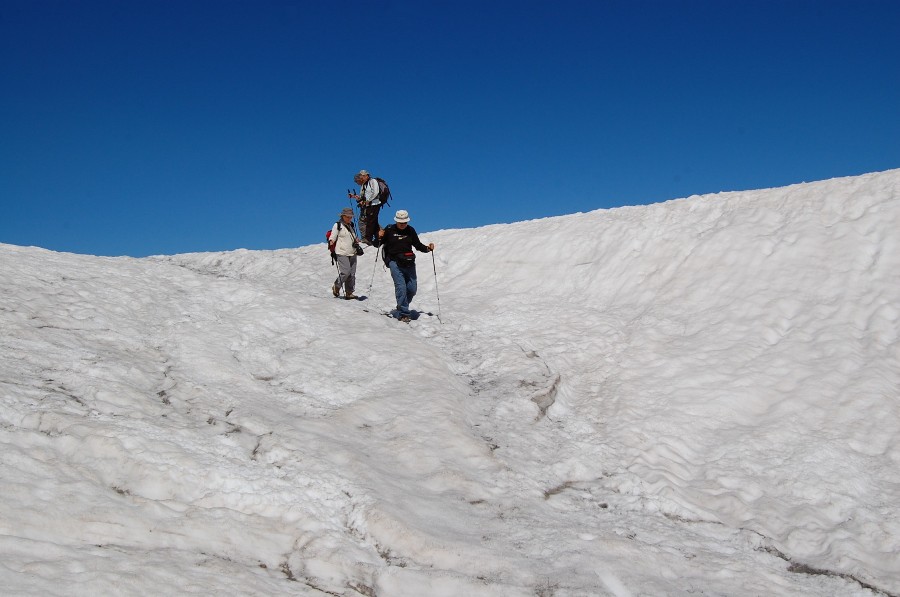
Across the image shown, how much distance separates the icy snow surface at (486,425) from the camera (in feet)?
18.6

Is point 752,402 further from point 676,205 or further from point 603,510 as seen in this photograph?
point 676,205

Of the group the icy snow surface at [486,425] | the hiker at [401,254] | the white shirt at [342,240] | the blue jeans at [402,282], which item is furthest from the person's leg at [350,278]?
the icy snow surface at [486,425]

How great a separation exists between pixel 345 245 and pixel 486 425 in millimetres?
7544

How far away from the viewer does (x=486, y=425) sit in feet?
30.8

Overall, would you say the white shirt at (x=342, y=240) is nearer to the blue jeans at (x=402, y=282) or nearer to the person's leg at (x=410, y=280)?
the blue jeans at (x=402, y=282)

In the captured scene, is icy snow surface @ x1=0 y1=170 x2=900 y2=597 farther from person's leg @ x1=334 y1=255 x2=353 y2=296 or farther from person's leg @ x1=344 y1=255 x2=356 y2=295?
person's leg @ x1=344 y1=255 x2=356 y2=295

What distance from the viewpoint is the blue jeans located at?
14281 millimetres

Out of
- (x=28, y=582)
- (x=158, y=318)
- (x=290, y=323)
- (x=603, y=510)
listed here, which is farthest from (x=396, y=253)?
(x=28, y=582)

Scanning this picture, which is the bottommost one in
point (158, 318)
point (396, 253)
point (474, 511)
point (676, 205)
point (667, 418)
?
point (474, 511)

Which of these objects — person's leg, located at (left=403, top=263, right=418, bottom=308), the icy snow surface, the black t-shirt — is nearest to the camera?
the icy snow surface

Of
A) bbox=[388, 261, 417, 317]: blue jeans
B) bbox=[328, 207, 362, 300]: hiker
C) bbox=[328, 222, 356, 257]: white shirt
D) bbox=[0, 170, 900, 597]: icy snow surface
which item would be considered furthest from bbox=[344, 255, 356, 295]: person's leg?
bbox=[0, 170, 900, 597]: icy snow surface

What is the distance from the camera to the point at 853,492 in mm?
8016

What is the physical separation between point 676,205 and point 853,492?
11.0 m

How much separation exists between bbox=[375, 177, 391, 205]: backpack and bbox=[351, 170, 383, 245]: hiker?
0.18 feet
